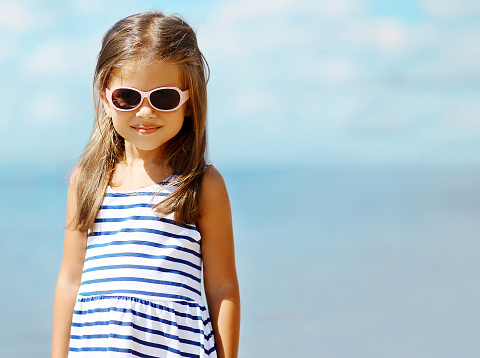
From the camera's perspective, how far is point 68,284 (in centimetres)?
165

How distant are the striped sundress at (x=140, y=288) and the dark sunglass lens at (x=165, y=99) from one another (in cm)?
19

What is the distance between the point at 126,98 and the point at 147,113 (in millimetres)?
58

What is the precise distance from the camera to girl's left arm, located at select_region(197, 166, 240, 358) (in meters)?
1.60

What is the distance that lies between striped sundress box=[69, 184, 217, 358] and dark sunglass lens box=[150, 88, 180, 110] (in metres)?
0.19

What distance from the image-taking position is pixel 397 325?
3.72 m

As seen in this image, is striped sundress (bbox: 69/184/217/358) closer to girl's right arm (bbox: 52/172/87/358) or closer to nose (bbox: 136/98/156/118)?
girl's right arm (bbox: 52/172/87/358)

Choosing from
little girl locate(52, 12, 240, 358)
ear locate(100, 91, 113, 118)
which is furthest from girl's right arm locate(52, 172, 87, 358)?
ear locate(100, 91, 113, 118)

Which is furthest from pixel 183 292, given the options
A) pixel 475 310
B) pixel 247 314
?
pixel 475 310

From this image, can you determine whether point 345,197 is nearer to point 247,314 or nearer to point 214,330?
point 247,314

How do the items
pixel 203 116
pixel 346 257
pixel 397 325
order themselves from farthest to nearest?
pixel 346 257
pixel 397 325
pixel 203 116

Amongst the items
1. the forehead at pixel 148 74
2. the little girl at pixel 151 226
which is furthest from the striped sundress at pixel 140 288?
the forehead at pixel 148 74

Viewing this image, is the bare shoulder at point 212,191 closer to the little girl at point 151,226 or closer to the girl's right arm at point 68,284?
the little girl at point 151,226

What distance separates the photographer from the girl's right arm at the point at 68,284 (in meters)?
1.62

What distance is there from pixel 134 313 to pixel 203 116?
0.45 meters
